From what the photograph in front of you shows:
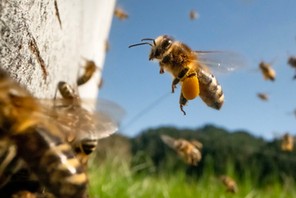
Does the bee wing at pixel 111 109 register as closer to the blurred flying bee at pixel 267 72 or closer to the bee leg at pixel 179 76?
the bee leg at pixel 179 76

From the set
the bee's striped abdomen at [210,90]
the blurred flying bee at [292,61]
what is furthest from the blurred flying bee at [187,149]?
the bee's striped abdomen at [210,90]

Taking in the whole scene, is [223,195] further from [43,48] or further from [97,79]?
[43,48]

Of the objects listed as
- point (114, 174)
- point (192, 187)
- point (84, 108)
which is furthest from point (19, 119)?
point (192, 187)

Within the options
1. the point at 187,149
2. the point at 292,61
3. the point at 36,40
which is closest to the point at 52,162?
the point at 36,40

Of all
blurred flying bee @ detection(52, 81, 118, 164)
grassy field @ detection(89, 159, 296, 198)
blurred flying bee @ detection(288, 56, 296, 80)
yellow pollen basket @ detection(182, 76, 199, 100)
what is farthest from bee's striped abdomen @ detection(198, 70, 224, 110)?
blurred flying bee @ detection(288, 56, 296, 80)

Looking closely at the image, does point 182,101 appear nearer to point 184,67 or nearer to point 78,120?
point 184,67

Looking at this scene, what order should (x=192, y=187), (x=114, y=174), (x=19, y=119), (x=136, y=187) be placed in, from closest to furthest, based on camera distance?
(x=19, y=119)
(x=136, y=187)
(x=114, y=174)
(x=192, y=187)
